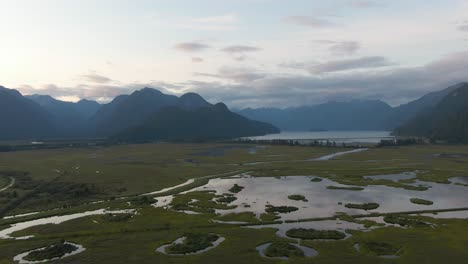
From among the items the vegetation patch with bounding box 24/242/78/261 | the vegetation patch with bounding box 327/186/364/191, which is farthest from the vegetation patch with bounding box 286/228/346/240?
the vegetation patch with bounding box 327/186/364/191

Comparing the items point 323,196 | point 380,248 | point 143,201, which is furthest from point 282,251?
point 143,201

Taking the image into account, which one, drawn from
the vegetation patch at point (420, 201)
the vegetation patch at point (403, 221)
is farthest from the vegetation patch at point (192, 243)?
the vegetation patch at point (420, 201)

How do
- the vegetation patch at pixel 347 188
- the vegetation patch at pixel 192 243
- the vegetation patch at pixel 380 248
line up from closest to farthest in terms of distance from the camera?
the vegetation patch at pixel 380 248 < the vegetation patch at pixel 192 243 < the vegetation patch at pixel 347 188

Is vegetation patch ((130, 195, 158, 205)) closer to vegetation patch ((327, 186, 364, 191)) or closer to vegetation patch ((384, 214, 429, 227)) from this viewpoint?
vegetation patch ((327, 186, 364, 191))

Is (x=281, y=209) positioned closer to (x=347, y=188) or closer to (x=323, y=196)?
(x=323, y=196)

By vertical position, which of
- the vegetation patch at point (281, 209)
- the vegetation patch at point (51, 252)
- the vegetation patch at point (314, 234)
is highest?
the vegetation patch at point (281, 209)

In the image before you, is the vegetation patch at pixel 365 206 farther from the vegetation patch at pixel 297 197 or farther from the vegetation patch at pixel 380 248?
the vegetation patch at pixel 380 248
